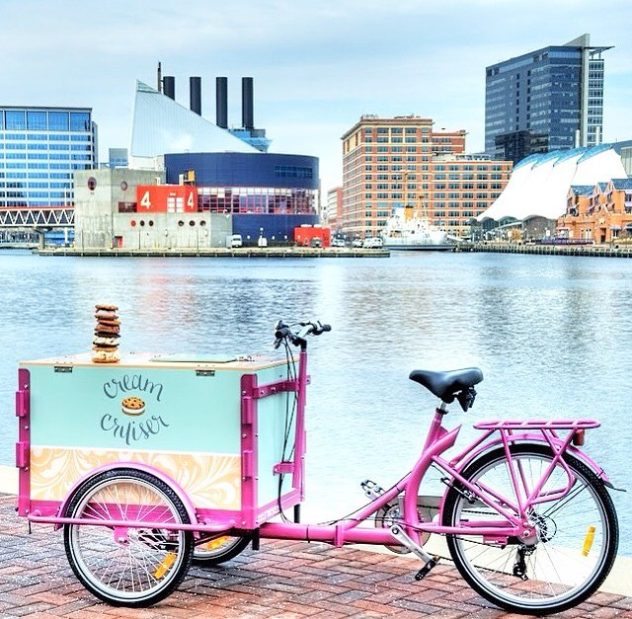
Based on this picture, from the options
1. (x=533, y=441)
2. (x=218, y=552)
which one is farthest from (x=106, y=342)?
(x=533, y=441)

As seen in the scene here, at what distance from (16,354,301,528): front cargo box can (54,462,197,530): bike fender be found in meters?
0.04

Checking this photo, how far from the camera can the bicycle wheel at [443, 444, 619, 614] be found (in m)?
5.32

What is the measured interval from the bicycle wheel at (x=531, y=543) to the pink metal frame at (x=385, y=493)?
43mm

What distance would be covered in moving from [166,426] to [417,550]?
4.51ft

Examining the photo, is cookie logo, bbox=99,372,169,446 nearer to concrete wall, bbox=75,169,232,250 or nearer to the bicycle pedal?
the bicycle pedal

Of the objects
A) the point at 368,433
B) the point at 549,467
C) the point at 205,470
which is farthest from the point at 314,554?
the point at 368,433

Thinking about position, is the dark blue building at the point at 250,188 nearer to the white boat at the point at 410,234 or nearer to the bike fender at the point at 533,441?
the white boat at the point at 410,234

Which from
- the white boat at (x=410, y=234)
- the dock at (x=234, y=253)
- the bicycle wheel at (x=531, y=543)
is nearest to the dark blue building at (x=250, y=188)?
the dock at (x=234, y=253)

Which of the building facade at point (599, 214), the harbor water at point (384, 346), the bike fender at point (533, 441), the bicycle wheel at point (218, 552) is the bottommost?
the harbor water at point (384, 346)

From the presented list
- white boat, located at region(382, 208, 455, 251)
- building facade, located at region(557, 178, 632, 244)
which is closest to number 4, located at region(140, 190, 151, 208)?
white boat, located at region(382, 208, 455, 251)

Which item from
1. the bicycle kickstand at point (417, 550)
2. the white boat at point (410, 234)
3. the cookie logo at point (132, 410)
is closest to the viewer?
the bicycle kickstand at point (417, 550)

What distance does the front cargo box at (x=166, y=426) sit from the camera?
5590mm

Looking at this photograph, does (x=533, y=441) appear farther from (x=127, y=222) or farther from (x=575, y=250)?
(x=575, y=250)

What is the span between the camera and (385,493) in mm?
5730
